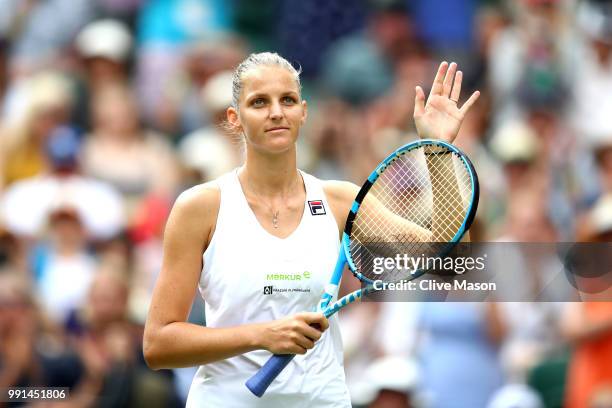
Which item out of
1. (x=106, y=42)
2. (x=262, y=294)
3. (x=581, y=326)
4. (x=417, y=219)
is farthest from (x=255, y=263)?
(x=106, y=42)

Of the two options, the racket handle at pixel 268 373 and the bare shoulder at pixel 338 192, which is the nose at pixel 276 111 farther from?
the racket handle at pixel 268 373

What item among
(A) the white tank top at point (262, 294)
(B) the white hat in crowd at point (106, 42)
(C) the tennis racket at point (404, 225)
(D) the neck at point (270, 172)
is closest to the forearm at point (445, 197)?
(C) the tennis racket at point (404, 225)

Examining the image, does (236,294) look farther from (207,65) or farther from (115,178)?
(207,65)

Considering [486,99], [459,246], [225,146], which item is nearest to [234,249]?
[459,246]

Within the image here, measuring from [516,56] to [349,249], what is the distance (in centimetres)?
524

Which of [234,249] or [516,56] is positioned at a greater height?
[516,56]

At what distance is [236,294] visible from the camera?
4531 mm

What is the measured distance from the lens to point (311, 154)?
359 inches

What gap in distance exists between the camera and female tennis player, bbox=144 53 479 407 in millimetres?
4520

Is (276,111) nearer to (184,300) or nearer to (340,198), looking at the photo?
(340,198)

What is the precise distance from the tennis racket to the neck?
0.84ft

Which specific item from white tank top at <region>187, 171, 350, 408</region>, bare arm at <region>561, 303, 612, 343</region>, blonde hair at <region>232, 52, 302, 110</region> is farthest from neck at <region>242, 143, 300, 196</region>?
bare arm at <region>561, 303, 612, 343</region>

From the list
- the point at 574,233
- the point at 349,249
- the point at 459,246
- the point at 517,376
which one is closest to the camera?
the point at 349,249

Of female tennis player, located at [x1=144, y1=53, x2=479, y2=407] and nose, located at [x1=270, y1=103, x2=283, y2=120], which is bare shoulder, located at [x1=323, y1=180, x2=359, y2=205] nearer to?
female tennis player, located at [x1=144, y1=53, x2=479, y2=407]
